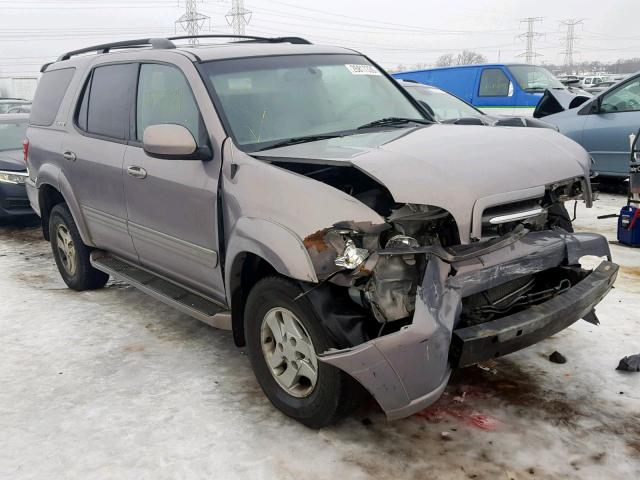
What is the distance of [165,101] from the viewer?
13.1 feet

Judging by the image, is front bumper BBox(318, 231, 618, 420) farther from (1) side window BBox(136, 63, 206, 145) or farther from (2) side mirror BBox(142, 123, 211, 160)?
(1) side window BBox(136, 63, 206, 145)

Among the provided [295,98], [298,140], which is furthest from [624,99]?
[298,140]

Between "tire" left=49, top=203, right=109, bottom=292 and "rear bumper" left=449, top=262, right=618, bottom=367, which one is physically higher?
"rear bumper" left=449, top=262, right=618, bottom=367

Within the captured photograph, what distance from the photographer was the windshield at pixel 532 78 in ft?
38.0

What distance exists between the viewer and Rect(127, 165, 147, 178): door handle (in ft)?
13.1

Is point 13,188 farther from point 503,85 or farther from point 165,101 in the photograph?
point 503,85

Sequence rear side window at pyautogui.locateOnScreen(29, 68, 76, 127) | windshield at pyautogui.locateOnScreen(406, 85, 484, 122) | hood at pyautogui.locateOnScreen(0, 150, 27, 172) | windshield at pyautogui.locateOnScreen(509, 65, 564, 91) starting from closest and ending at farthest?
1. rear side window at pyautogui.locateOnScreen(29, 68, 76, 127)
2. windshield at pyautogui.locateOnScreen(406, 85, 484, 122)
3. hood at pyautogui.locateOnScreen(0, 150, 27, 172)
4. windshield at pyautogui.locateOnScreen(509, 65, 564, 91)

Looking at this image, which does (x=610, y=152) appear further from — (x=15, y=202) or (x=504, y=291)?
(x=15, y=202)

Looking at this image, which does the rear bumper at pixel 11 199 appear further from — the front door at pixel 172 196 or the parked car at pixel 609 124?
the parked car at pixel 609 124

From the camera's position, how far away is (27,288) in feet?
18.9

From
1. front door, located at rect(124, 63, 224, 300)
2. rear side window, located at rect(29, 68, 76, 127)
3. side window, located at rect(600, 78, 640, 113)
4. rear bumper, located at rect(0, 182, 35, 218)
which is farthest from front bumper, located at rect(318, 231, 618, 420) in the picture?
rear bumper, located at rect(0, 182, 35, 218)

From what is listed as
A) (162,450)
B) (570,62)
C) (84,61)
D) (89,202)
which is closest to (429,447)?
(162,450)

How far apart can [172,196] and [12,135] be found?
22.3 ft

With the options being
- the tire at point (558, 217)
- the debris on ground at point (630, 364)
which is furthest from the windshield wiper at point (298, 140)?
the debris on ground at point (630, 364)
